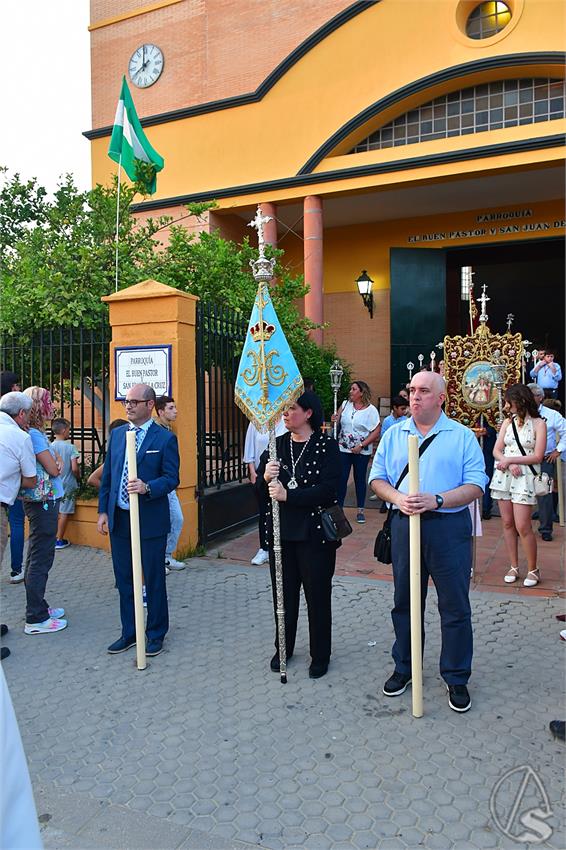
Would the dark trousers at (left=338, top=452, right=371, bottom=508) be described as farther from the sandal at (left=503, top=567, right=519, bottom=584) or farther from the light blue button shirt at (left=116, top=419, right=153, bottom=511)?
the light blue button shirt at (left=116, top=419, right=153, bottom=511)

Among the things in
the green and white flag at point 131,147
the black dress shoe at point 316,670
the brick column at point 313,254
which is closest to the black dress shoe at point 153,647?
the black dress shoe at point 316,670

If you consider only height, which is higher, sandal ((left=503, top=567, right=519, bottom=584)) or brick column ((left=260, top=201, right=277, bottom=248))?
brick column ((left=260, top=201, right=277, bottom=248))

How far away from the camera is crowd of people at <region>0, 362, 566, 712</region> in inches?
143

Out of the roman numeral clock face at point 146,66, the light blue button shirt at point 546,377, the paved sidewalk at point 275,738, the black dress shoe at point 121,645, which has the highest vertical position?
the roman numeral clock face at point 146,66

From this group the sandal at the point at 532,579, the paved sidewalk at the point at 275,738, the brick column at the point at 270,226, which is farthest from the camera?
the brick column at the point at 270,226

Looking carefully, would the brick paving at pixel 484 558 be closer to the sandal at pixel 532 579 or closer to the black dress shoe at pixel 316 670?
A: the sandal at pixel 532 579

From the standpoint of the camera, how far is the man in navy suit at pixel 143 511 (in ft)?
14.7

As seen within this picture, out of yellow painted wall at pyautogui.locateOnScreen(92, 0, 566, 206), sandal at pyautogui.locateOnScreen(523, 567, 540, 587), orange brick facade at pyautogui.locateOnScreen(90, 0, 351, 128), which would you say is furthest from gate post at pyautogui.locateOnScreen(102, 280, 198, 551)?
orange brick facade at pyautogui.locateOnScreen(90, 0, 351, 128)

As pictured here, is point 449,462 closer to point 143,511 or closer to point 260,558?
point 143,511

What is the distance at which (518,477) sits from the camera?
220 inches

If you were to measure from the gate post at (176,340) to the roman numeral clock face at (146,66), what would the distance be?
11.7 meters

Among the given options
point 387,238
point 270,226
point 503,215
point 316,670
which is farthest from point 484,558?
point 387,238

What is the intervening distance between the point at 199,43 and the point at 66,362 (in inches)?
441

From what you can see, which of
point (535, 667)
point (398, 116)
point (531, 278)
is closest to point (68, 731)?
point (535, 667)
